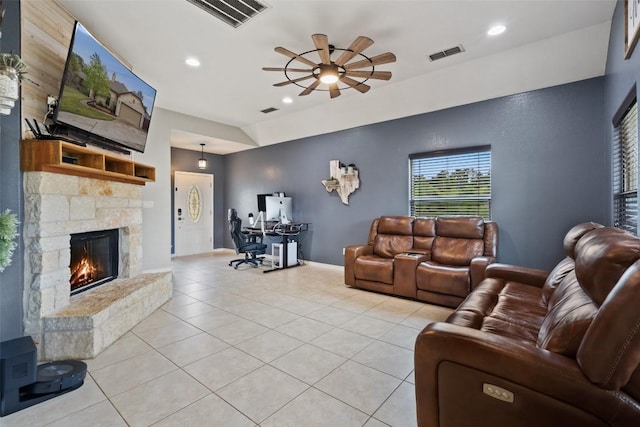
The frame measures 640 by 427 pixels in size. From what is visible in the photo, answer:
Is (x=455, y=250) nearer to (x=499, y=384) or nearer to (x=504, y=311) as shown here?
(x=504, y=311)

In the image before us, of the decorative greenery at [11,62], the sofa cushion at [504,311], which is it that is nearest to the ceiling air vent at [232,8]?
the decorative greenery at [11,62]

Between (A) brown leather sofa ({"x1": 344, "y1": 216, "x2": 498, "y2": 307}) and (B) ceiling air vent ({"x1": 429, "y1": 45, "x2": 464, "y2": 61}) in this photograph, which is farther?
(A) brown leather sofa ({"x1": 344, "y1": 216, "x2": 498, "y2": 307})

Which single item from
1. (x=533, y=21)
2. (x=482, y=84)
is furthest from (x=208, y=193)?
(x=533, y=21)

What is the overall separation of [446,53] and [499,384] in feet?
12.1

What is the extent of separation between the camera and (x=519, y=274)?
2930 mm

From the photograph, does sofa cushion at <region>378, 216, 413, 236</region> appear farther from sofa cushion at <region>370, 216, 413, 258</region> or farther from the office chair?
the office chair

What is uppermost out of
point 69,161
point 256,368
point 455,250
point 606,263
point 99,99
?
point 99,99

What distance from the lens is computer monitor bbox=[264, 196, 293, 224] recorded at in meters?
6.05

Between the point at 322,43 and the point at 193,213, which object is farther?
the point at 193,213

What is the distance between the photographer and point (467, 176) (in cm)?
446

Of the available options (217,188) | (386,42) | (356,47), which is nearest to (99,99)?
(356,47)

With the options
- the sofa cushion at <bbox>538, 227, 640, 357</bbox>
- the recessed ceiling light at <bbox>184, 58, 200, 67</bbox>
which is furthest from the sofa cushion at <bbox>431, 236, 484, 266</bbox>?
the recessed ceiling light at <bbox>184, 58, 200, 67</bbox>

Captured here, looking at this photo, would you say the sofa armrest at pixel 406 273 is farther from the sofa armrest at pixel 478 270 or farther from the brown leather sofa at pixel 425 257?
the sofa armrest at pixel 478 270

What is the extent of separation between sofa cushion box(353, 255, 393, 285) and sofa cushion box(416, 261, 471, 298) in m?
0.42
